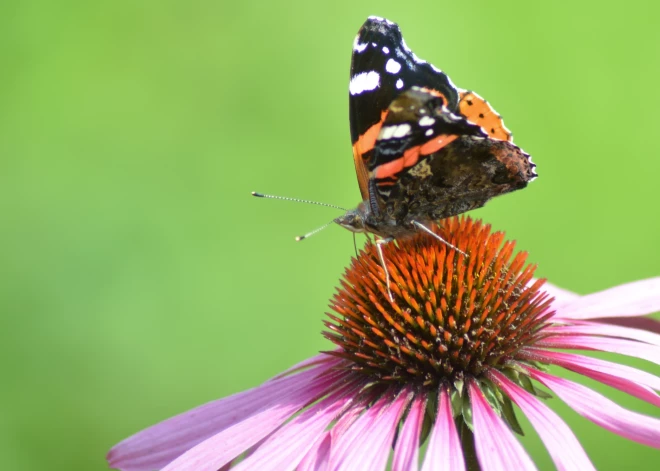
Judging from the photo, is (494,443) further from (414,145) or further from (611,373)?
(414,145)

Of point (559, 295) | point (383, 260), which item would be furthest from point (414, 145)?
point (559, 295)

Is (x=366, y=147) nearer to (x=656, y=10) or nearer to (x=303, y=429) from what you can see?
(x=303, y=429)

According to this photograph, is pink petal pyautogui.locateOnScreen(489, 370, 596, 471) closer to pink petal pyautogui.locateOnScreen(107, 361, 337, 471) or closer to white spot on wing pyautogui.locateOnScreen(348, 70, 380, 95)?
pink petal pyautogui.locateOnScreen(107, 361, 337, 471)

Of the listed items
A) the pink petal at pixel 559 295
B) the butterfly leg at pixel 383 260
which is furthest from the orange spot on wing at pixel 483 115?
the pink petal at pixel 559 295

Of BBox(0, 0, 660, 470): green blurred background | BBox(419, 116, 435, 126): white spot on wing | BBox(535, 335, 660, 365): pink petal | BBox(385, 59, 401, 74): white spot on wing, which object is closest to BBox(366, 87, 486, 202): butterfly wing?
BBox(419, 116, 435, 126): white spot on wing

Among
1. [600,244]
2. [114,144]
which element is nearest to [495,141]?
[600,244]

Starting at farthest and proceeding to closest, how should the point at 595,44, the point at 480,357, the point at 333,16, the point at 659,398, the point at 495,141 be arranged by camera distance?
1. the point at 333,16
2. the point at 595,44
3. the point at 495,141
4. the point at 480,357
5. the point at 659,398
